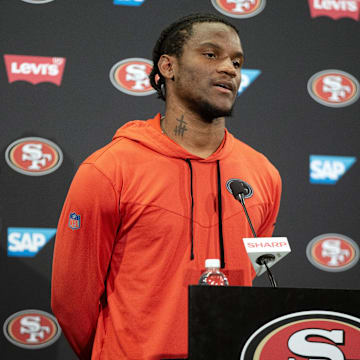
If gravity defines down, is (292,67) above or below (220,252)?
above

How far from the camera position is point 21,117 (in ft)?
7.08

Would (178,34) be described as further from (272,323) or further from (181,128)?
(272,323)

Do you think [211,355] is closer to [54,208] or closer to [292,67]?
[54,208]

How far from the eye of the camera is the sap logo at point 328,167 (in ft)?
7.55

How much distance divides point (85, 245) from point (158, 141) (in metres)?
0.39

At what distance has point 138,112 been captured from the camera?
222 cm

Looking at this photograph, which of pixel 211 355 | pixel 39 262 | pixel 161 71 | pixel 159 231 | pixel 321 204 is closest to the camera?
pixel 211 355

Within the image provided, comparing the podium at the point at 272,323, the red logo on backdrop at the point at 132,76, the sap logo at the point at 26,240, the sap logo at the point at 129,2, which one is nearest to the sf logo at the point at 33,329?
the sap logo at the point at 26,240

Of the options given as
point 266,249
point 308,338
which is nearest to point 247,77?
point 266,249

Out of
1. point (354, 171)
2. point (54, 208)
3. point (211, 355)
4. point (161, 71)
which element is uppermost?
point (161, 71)

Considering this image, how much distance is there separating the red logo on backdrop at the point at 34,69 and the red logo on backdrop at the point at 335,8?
3.78 feet

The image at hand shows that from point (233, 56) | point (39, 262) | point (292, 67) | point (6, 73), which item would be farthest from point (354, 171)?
point (6, 73)

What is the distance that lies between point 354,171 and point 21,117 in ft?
Result: 4.64

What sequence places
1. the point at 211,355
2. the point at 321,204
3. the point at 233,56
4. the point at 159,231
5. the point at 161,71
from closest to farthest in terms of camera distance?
the point at 211,355 → the point at 159,231 → the point at 233,56 → the point at 161,71 → the point at 321,204
